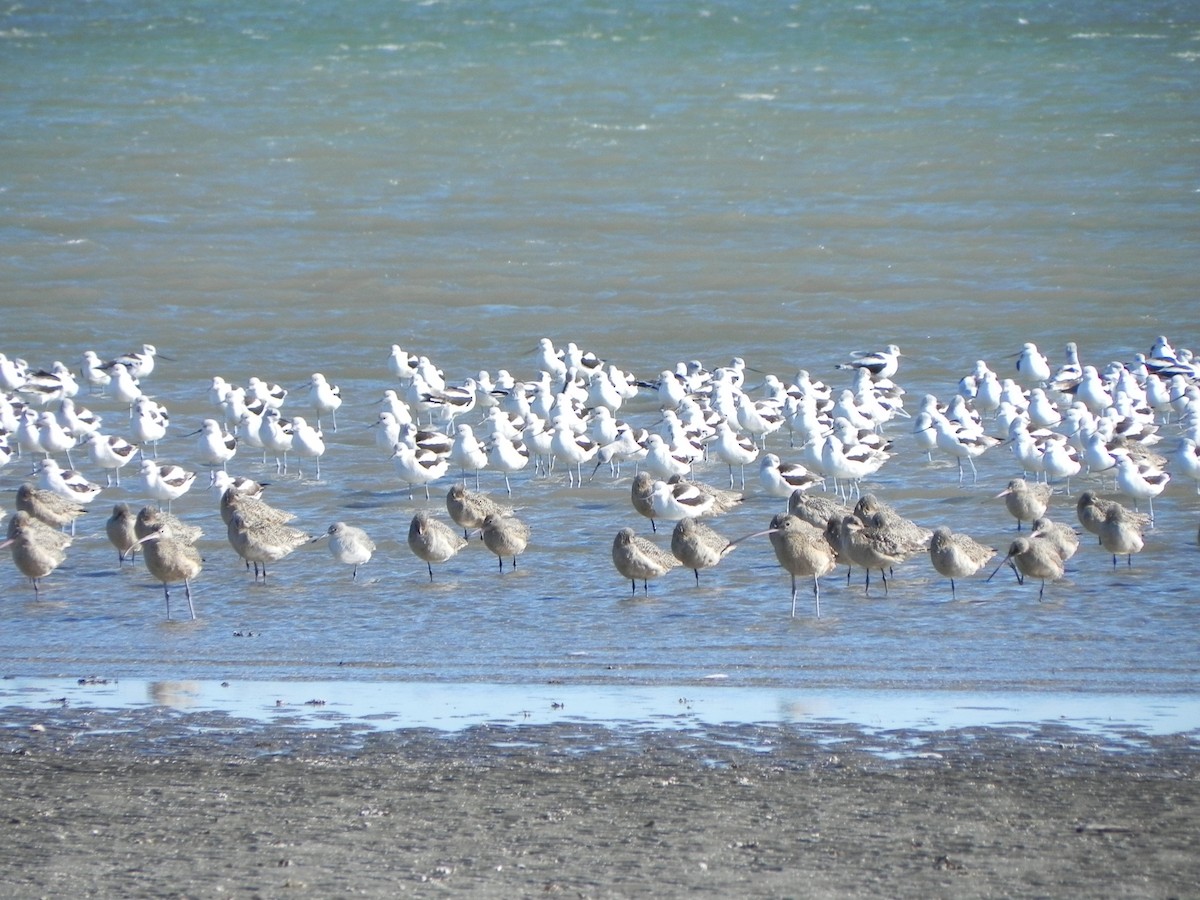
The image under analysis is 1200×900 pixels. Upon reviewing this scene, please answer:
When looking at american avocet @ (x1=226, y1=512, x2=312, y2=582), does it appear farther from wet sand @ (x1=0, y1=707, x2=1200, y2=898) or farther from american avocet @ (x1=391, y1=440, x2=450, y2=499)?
wet sand @ (x1=0, y1=707, x2=1200, y2=898)

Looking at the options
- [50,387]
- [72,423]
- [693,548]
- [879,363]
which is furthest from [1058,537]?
[50,387]

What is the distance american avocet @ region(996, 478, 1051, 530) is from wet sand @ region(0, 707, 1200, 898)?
4630 millimetres

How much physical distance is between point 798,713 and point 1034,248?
649 inches

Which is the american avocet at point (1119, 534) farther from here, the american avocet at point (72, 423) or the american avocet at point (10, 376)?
the american avocet at point (10, 376)

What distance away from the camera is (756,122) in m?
31.2

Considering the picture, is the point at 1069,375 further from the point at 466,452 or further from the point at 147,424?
the point at 147,424

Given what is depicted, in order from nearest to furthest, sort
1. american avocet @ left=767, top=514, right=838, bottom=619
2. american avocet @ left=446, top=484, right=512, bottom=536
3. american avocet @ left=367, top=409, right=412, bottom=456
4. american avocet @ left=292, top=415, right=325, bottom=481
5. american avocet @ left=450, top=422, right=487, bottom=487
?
1. american avocet @ left=767, top=514, right=838, bottom=619
2. american avocet @ left=446, top=484, right=512, bottom=536
3. american avocet @ left=450, top=422, right=487, bottom=487
4. american avocet @ left=292, top=415, right=325, bottom=481
5. american avocet @ left=367, top=409, right=412, bottom=456

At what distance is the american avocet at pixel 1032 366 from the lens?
18.4 metres

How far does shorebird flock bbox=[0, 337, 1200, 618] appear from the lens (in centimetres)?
1148

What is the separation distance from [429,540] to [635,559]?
1376 millimetres

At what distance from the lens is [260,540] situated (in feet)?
38.5

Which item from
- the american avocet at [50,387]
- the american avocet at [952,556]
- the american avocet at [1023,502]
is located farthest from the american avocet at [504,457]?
the american avocet at [50,387]

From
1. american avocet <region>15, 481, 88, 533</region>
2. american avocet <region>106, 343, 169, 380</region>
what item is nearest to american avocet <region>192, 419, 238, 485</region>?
american avocet <region>15, 481, 88, 533</region>

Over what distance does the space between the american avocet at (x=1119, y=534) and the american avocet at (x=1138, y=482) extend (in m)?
1.31
